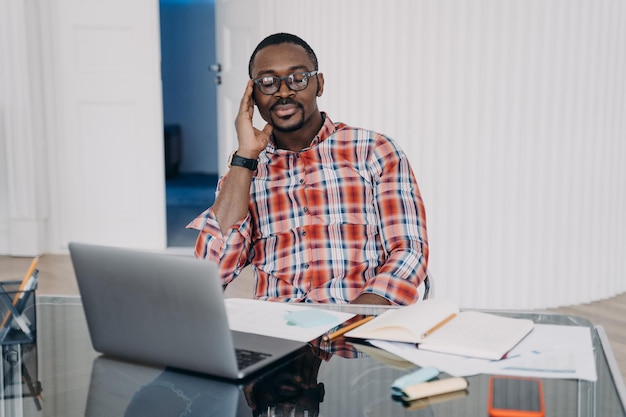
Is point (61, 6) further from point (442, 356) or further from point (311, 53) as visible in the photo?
point (442, 356)

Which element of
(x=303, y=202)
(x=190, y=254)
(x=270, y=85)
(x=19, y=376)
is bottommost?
(x=190, y=254)

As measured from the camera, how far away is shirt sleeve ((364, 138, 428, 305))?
70.7 inches

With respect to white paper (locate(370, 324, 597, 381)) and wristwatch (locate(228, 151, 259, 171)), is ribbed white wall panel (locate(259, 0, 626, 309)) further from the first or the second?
white paper (locate(370, 324, 597, 381))

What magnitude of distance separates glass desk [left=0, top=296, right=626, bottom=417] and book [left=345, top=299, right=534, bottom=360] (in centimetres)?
7

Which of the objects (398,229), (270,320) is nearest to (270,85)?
(398,229)

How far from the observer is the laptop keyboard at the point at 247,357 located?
1.12m

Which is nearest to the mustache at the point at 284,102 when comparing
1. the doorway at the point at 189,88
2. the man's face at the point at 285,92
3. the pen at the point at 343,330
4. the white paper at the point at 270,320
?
the man's face at the point at 285,92

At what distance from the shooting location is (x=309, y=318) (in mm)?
1339

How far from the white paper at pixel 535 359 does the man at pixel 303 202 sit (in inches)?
24.4

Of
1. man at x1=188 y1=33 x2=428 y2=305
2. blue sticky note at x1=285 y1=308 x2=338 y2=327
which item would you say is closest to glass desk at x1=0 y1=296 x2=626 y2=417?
blue sticky note at x1=285 y1=308 x2=338 y2=327

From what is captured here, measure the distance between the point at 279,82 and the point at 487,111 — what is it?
1681mm

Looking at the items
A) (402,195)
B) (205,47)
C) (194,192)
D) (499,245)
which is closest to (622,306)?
(499,245)

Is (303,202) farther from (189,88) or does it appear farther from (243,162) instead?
(189,88)

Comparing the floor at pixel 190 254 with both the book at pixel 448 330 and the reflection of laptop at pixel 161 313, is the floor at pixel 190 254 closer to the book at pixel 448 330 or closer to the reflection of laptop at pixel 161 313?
the book at pixel 448 330
